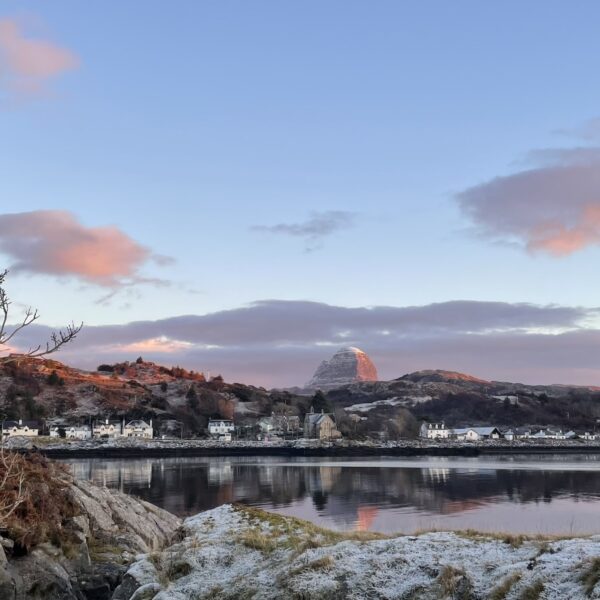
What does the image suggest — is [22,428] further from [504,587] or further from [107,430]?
[504,587]

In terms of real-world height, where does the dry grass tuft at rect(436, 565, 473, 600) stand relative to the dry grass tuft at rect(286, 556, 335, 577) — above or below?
above

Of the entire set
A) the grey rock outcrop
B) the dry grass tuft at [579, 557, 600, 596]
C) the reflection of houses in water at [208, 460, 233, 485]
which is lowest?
the reflection of houses in water at [208, 460, 233, 485]

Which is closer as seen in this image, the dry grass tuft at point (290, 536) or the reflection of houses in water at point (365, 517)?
the dry grass tuft at point (290, 536)

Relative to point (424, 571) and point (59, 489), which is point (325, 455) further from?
point (424, 571)

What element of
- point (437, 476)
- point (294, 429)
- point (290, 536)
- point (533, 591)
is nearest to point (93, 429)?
point (294, 429)

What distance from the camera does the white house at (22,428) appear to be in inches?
5831

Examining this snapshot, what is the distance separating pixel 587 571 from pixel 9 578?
1277 centimetres

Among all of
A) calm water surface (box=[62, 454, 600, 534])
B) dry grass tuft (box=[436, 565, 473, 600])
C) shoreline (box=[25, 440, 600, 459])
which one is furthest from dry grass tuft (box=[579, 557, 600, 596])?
shoreline (box=[25, 440, 600, 459])

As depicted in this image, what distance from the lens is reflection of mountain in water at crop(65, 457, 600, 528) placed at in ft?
152

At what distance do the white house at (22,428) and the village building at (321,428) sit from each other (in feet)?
230

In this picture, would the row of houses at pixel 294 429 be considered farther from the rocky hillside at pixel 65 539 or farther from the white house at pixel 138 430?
the rocky hillside at pixel 65 539

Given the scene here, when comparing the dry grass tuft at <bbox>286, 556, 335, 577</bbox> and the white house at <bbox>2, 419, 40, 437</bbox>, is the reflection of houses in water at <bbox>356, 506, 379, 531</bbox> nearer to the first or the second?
the dry grass tuft at <bbox>286, 556, 335, 577</bbox>

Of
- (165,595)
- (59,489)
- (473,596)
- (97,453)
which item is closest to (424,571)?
(473,596)

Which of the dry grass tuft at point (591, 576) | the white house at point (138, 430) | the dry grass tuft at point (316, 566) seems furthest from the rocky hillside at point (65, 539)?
the white house at point (138, 430)
